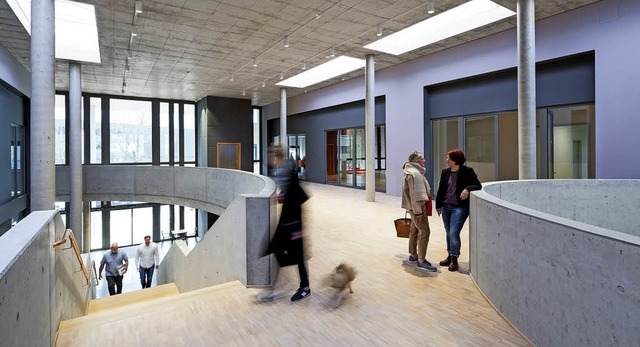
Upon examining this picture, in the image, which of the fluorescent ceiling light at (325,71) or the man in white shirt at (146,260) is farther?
the fluorescent ceiling light at (325,71)

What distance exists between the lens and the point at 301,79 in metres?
17.8

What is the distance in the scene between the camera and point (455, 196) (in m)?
5.23

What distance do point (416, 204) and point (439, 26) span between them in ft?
26.7

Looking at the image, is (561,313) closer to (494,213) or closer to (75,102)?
(494,213)

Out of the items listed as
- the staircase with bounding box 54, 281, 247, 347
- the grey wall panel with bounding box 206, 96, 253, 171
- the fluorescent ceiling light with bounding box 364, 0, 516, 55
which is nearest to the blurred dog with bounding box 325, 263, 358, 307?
the staircase with bounding box 54, 281, 247, 347

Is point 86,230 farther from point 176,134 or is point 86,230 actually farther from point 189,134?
point 189,134

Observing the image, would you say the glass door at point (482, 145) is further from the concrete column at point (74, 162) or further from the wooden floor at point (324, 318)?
the concrete column at point (74, 162)

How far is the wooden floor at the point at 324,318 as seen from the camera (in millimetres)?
3463

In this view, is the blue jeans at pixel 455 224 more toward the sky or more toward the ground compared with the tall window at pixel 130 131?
more toward the ground

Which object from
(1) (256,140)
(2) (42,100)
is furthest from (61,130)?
(2) (42,100)

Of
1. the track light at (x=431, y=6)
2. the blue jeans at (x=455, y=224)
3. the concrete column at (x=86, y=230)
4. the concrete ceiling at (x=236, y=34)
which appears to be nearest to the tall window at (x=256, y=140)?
the concrete ceiling at (x=236, y=34)

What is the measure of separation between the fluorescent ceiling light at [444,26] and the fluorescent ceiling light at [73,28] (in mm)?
8601

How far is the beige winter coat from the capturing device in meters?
5.09

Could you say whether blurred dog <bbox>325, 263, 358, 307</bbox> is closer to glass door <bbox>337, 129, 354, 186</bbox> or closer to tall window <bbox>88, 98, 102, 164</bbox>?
glass door <bbox>337, 129, 354, 186</bbox>
